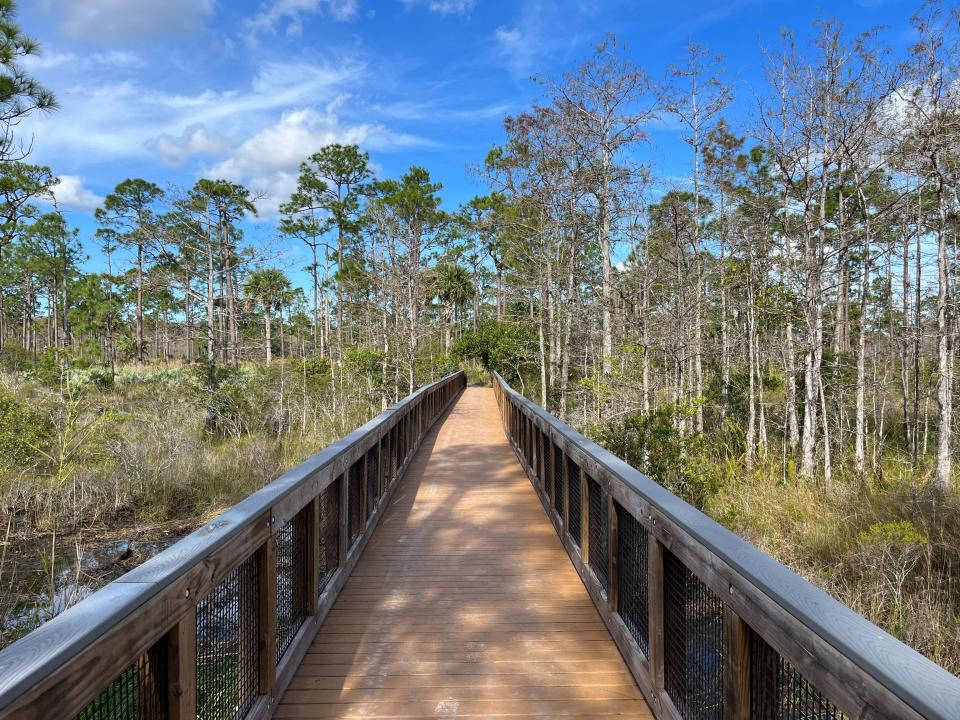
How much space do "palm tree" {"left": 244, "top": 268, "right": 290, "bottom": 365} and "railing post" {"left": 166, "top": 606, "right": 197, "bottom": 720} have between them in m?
15.9

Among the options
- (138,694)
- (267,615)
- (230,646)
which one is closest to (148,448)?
(267,615)

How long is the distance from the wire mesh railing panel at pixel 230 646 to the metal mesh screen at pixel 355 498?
1.83 metres

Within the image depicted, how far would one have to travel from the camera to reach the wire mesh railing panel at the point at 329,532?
3427 mm

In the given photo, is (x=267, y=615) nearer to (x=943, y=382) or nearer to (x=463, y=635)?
(x=463, y=635)

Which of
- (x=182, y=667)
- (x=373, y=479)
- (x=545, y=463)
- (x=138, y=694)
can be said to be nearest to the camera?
(x=138, y=694)

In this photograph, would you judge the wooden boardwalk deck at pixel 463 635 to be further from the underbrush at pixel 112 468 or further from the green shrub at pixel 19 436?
the green shrub at pixel 19 436

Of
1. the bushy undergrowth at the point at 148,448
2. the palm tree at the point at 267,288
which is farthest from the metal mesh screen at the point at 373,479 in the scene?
the palm tree at the point at 267,288

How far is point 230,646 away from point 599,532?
224cm

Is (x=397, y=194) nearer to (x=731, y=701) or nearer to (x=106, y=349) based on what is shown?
(x=731, y=701)

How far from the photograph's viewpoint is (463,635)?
3.18 meters

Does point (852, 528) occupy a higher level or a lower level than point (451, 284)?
lower

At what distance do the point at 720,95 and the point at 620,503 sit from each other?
501 inches

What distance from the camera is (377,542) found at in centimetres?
487

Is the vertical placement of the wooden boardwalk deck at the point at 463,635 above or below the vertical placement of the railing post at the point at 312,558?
below
